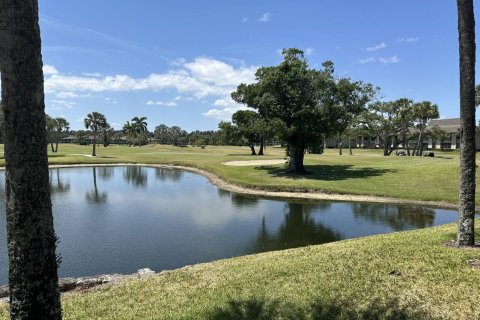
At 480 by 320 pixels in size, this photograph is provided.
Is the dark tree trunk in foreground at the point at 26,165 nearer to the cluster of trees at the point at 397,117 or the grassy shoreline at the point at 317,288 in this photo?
the grassy shoreline at the point at 317,288

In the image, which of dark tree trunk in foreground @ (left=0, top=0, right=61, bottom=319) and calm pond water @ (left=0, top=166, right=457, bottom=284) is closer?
dark tree trunk in foreground @ (left=0, top=0, right=61, bottom=319)

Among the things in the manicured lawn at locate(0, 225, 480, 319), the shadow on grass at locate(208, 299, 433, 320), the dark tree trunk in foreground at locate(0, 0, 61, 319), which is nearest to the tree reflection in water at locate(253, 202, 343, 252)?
the manicured lawn at locate(0, 225, 480, 319)

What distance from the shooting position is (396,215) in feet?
81.0

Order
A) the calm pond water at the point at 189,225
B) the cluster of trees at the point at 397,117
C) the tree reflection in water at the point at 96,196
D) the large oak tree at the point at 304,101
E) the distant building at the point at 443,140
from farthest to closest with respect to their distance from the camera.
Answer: the distant building at the point at 443,140 < the cluster of trees at the point at 397,117 < the large oak tree at the point at 304,101 < the tree reflection in water at the point at 96,196 < the calm pond water at the point at 189,225

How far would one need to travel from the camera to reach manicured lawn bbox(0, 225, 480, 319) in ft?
22.4

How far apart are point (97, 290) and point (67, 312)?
209cm

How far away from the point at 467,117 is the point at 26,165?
10.6 m

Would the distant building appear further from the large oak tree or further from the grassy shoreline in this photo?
the grassy shoreline

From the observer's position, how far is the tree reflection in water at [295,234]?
58.0ft

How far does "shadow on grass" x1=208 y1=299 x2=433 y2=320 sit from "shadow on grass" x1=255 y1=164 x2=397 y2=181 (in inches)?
1237

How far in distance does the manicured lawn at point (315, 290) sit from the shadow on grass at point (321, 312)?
17mm

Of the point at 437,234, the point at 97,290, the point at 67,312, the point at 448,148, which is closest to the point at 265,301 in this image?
the point at 67,312

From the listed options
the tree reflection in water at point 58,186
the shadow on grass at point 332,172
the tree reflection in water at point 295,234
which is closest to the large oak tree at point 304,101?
the shadow on grass at point 332,172

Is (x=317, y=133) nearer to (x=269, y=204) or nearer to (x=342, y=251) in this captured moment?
(x=269, y=204)
